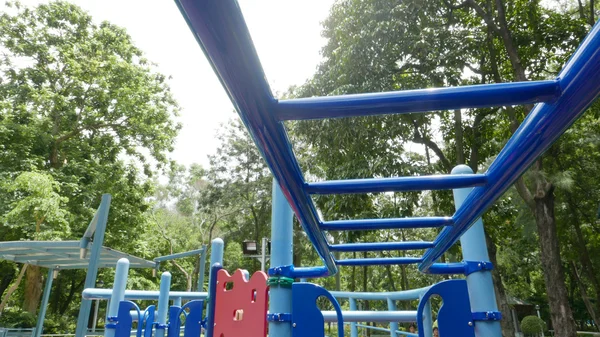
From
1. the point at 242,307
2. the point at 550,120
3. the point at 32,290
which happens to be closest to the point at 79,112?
the point at 32,290

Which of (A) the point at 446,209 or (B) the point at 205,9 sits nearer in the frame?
(B) the point at 205,9

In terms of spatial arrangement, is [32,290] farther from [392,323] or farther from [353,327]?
[392,323]

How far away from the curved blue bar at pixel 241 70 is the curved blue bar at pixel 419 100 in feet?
0.15

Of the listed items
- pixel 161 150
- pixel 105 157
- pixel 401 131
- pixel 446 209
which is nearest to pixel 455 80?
pixel 401 131

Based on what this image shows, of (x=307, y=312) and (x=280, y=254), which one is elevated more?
(x=280, y=254)

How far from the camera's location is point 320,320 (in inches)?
56.5

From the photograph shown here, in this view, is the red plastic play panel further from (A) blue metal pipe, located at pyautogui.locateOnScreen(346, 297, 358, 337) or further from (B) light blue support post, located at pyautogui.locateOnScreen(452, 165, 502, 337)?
(A) blue metal pipe, located at pyautogui.locateOnScreen(346, 297, 358, 337)

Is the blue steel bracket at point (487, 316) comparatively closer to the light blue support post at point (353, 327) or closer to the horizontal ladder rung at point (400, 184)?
the horizontal ladder rung at point (400, 184)

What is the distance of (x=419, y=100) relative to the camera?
65 centimetres

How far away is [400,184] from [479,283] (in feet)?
3.87

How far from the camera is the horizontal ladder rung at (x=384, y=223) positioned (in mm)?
1472

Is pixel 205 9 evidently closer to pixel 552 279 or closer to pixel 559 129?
pixel 559 129

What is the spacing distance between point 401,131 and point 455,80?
Result: 1431 millimetres

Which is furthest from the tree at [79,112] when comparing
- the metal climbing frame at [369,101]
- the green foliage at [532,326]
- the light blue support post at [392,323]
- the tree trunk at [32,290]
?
the green foliage at [532,326]
